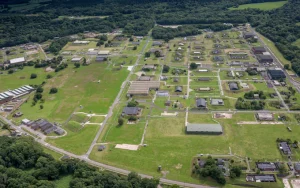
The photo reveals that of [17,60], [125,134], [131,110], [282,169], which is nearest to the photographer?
[282,169]

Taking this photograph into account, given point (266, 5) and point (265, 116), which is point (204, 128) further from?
point (266, 5)

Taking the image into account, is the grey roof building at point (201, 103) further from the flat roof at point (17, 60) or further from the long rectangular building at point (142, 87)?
the flat roof at point (17, 60)

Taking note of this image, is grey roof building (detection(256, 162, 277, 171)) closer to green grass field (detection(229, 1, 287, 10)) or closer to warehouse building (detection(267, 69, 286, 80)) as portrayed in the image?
A: warehouse building (detection(267, 69, 286, 80))

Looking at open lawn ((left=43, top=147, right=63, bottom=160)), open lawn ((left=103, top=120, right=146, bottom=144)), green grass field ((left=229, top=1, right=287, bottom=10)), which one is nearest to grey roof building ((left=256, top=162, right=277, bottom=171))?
open lawn ((left=103, top=120, right=146, bottom=144))

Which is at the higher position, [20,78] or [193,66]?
[193,66]

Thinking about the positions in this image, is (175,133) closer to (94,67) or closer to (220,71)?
(220,71)

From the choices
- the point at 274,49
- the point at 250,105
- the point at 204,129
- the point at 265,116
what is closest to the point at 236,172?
the point at 204,129
